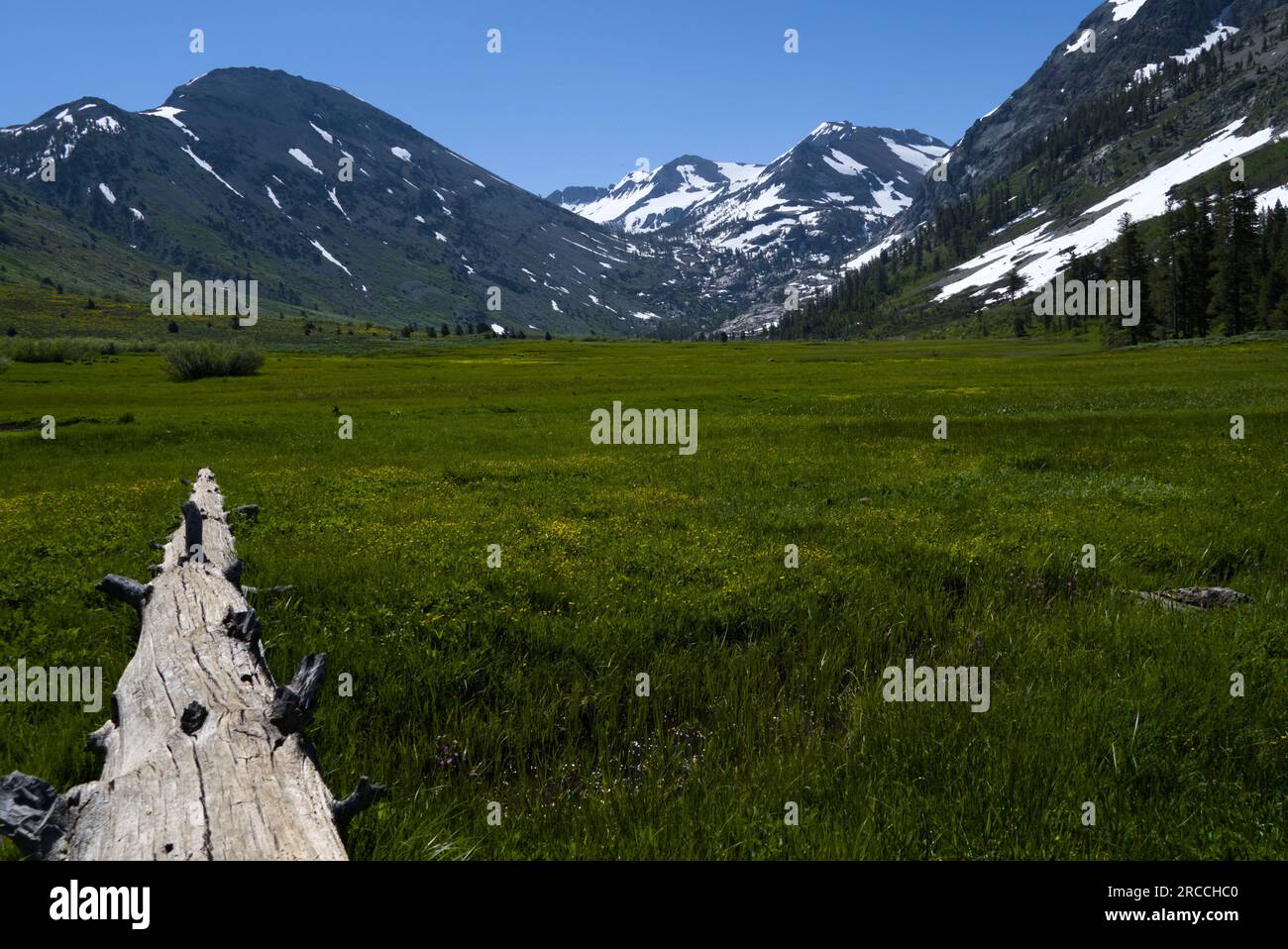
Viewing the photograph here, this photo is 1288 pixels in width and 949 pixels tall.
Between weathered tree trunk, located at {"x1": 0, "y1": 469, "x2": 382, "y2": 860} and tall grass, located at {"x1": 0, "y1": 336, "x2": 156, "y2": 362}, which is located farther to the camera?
tall grass, located at {"x1": 0, "y1": 336, "x2": 156, "y2": 362}

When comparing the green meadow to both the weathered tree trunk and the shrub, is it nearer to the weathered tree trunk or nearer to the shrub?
the weathered tree trunk

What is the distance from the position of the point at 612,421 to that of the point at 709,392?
17.2 m

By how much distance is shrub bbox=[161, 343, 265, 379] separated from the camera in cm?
7156

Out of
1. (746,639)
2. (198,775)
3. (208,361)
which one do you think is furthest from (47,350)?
(198,775)

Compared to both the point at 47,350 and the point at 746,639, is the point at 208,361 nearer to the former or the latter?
the point at 47,350

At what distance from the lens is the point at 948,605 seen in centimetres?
960

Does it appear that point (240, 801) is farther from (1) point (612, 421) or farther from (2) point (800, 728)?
(1) point (612, 421)

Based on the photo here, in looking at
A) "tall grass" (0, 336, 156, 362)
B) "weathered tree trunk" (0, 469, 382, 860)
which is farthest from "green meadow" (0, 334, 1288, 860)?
"tall grass" (0, 336, 156, 362)

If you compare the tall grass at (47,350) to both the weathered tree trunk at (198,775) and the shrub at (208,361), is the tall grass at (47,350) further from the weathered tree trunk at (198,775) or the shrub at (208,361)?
the weathered tree trunk at (198,775)

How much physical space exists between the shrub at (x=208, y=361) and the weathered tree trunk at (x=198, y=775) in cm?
7710

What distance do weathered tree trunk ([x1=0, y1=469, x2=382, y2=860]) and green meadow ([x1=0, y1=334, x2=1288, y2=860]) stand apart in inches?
27.2

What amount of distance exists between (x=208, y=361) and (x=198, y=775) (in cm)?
8091

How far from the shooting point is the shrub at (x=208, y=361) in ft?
235

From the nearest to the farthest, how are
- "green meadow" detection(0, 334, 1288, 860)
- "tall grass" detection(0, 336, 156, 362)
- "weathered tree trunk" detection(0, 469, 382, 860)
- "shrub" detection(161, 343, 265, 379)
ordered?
"weathered tree trunk" detection(0, 469, 382, 860) → "green meadow" detection(0, 334, 1288, 860) → "shrub" detection(161, 343, 265, 379) → "tall grass" detection(0, 336, 156, 362)
